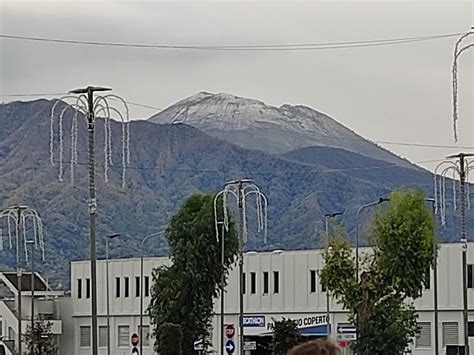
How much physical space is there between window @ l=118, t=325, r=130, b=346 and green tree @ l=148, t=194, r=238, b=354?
21353 mm

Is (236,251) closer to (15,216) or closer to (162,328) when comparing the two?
(162,328)

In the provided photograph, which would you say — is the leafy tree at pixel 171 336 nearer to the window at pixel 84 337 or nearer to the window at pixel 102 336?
the window at pixel 102 336

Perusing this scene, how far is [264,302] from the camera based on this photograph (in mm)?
94812

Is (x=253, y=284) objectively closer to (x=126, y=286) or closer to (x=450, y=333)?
(x=126, y=286)

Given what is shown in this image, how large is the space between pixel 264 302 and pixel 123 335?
1336 centimetres

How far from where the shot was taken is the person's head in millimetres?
7426

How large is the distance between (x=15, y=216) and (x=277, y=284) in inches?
1075

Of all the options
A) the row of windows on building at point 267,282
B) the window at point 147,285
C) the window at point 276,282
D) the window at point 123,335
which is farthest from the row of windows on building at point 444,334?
the window at point 123,335

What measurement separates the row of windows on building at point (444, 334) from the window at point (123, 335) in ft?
81.0

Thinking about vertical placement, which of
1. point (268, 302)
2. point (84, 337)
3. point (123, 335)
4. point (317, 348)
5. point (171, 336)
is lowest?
point (84, 337)

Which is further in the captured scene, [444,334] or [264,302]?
[264,302]

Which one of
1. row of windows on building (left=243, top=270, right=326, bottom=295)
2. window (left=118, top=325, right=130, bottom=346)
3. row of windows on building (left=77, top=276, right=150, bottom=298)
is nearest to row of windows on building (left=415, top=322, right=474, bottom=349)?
row of windows on building (left=243, top=270, right=326, bottom=295)

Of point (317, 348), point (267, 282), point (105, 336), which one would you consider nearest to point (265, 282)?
point (267, 282)

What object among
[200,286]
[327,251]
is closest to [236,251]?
[200,286]
